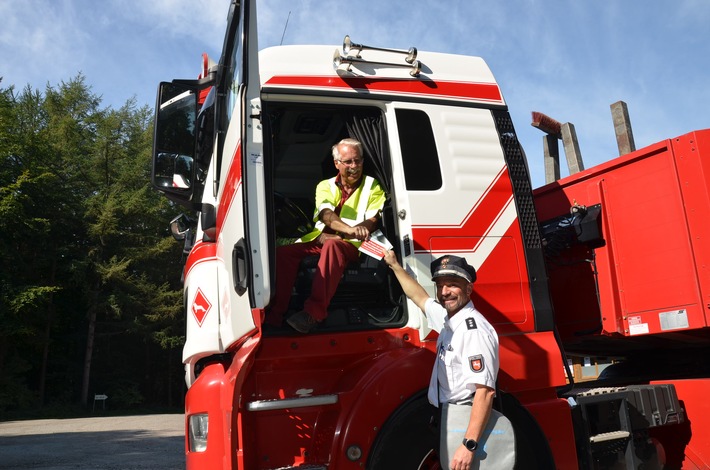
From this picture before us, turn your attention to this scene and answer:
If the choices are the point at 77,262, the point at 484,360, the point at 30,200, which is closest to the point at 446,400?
the point at 484,360

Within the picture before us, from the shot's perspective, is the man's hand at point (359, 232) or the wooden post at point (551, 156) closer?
the man's hand at point (359, 232)

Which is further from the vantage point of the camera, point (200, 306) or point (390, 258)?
point (200, 306)

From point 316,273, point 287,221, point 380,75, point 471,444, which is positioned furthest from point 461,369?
point 287,221

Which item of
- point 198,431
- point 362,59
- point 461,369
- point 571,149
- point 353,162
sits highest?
point 571,149

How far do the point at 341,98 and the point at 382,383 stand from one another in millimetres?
1589

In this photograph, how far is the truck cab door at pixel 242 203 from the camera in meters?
2.81

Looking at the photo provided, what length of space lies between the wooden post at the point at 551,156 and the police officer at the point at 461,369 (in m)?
3.17

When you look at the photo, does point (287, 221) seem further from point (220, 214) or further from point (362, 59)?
point (362, 59)

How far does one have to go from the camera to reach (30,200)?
2595cm

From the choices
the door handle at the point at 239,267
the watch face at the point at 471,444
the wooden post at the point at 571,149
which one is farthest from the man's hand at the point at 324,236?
the wooden post at the point at 571,149

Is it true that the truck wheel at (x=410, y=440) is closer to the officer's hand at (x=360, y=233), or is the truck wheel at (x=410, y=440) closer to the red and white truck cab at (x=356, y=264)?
the red and white truck cab at (x=356, y=264)

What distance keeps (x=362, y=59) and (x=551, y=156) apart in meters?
2.96

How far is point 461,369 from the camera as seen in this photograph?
2.77 m

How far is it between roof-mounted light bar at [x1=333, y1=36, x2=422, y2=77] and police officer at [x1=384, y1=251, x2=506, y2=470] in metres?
1.26
